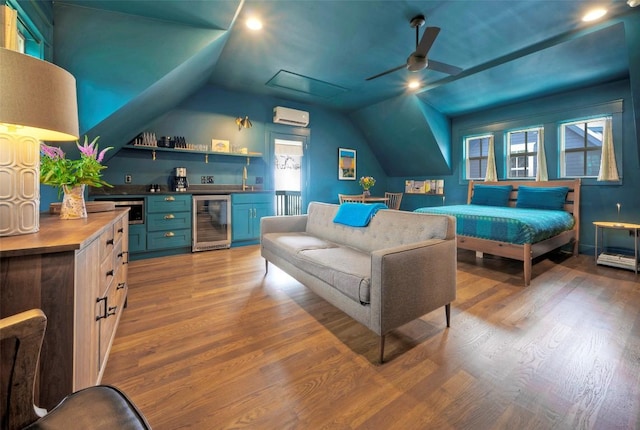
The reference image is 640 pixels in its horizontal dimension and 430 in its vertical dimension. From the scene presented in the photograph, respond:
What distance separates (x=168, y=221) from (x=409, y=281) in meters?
3.67

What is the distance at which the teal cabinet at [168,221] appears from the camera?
3.89 meters

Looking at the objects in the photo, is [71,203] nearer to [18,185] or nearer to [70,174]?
[70,174]

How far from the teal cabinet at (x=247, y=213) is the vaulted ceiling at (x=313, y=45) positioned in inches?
70.2

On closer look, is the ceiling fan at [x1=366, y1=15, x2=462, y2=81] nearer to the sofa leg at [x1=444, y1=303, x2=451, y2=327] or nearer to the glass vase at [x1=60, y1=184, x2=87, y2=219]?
the sofa leg at [x1=444, y1=303, x2=451, y2=327]

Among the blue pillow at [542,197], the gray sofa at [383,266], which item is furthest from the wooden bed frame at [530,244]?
the gray sofa at [383,266]

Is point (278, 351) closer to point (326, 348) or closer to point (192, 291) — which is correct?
point (326, 348)

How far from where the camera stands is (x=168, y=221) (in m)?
4.02

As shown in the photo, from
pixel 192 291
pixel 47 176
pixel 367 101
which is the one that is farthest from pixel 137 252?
pixel 367 101

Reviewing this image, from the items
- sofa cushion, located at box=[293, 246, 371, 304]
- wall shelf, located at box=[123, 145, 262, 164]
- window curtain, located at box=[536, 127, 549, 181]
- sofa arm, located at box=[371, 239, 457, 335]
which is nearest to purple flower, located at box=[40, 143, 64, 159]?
sofa cushion, located at box=[293, 246, 371, 304]

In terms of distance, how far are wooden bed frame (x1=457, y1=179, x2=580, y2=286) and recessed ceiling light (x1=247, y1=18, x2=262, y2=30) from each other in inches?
140

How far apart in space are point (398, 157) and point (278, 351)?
19.5 ft

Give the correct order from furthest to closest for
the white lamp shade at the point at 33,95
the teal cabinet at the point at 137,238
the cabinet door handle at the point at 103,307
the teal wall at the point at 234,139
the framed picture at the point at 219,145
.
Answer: the framed picture at the point at 219,145, the teal wall at the point at 234,139, the teal cabinet at the point at 137,238, the cabinet door handle at the point at 103,307, the white lamp shade at the point at 33,95

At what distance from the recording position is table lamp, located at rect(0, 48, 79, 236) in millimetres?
946

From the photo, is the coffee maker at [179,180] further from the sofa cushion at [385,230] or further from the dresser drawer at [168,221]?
the sofa cushion at [385,230]
